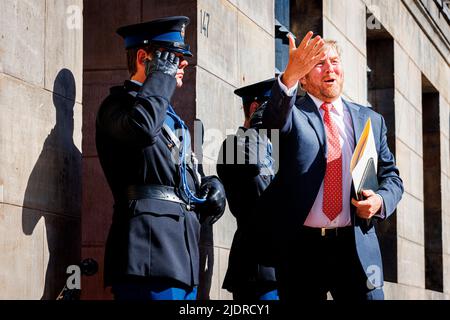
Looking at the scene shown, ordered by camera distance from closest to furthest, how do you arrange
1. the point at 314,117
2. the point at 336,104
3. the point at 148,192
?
the point at 148,192 → the point at 314,117 → the point at 336,104

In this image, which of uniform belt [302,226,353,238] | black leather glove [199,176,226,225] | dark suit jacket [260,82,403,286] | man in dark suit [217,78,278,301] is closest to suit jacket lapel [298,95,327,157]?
dark suit jacket [260,82,403,286]

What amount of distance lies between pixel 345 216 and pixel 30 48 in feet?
7.27

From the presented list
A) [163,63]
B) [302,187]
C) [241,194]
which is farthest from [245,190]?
[163,63]

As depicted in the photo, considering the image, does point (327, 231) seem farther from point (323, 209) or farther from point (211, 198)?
point (211, 198)

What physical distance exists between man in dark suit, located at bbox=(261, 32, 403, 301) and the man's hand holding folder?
10mm

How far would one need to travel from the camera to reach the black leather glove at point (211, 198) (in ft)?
25.3

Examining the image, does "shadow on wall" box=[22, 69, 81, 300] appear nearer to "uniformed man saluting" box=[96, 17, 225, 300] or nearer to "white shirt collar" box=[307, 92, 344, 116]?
"uniformed man saluting" box=[96, 17, 225, 300]

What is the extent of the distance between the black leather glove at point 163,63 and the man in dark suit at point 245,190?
5.41ft

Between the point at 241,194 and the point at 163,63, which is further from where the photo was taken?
the point at 241,194

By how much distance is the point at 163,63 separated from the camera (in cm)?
Answer: 720

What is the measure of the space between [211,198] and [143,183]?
730 mm

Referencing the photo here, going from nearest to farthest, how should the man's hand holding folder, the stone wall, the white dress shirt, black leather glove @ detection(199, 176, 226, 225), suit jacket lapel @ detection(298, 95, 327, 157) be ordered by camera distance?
1. the stone wall
2. the man's hand holding folder
3. the white dress shirt
4. suit jacket lapel @ detection(298, 95, 327, 157)
5. black leather glove @ detection(199, 176, 226, 225)

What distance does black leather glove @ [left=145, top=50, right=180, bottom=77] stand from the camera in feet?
23.5

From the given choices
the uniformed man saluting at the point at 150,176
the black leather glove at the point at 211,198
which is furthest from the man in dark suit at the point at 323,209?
the uniformed man saluting at the point at 150,176
